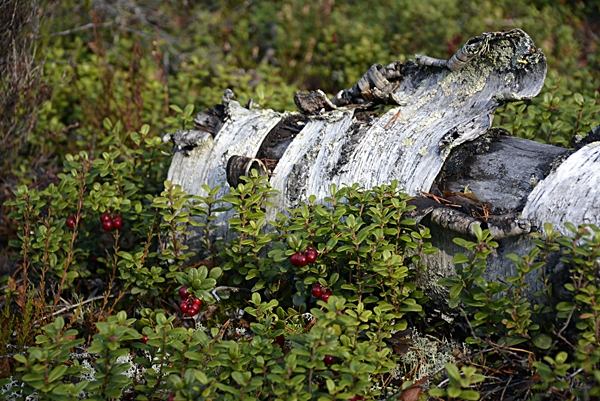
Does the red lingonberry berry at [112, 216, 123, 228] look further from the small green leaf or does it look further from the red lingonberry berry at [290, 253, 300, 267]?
the small green leaf

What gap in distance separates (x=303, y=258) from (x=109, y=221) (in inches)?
54.8

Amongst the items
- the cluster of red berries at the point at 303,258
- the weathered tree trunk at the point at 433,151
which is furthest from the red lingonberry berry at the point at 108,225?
the cluster of red berries at the point at 303,258

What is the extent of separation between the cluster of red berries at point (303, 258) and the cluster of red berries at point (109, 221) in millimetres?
1278

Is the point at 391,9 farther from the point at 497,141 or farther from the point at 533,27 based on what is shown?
the point at 497,141

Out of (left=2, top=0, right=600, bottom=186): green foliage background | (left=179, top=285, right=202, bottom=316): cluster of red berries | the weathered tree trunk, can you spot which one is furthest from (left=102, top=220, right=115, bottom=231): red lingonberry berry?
(left=2, top=0, right=600, bottom=186): green foliage background

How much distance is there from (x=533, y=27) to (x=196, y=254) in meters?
5.76

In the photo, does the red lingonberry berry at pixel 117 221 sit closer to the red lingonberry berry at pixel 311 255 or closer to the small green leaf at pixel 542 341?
the red lingonberry berry at pixel 311 255

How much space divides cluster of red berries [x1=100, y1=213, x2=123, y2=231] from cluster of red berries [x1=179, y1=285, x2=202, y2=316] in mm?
785

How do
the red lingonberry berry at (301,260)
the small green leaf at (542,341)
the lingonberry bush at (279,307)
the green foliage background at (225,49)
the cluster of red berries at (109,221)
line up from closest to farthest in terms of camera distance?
the lingonberry bush at (279,307) < the small green leaf at (542,341) < the red lingonberry berry at (301,260) < the cluster of red berries at (109,221) < the green foliage background at (225,49)

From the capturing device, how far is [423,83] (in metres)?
3.56

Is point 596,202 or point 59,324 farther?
point 596,202

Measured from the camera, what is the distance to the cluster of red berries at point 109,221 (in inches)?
136

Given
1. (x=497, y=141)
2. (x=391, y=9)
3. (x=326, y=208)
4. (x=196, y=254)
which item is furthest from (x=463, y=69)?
(x=391, y=9)

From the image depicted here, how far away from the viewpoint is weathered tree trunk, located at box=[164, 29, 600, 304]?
2.64 metres
